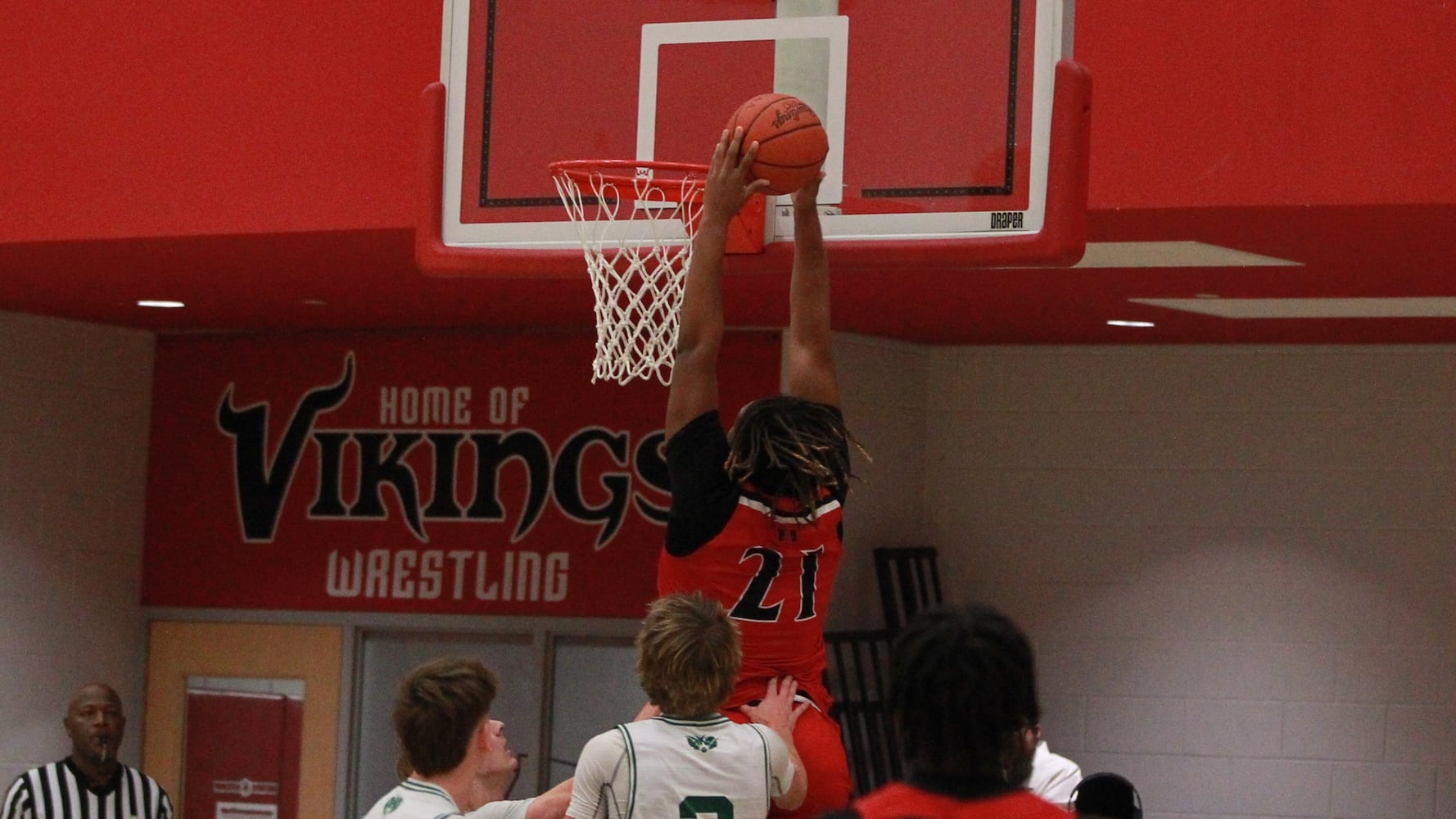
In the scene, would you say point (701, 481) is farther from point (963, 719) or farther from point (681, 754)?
point (963, 719)

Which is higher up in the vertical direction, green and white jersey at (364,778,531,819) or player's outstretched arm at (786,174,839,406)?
player's outstretched arm at (786,174,839,406)

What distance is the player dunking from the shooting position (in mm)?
3107

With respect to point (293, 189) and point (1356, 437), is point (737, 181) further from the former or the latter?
point (1356, 437)

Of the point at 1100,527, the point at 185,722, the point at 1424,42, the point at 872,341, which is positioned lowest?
the point at 185,722

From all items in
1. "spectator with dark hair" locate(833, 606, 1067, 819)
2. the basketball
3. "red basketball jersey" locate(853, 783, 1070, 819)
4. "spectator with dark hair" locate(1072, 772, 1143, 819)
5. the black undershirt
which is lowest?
"spectator with dark hair" locate(1072, 772, 1143, 819)

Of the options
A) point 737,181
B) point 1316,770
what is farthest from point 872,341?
point 737,181

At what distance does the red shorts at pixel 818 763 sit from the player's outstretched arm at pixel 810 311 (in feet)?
2.00

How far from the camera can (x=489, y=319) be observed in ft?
25.4

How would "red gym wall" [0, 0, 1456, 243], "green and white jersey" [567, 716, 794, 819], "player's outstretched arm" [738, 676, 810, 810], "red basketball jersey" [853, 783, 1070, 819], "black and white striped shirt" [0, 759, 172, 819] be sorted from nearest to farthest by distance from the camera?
"red basketball jersey" [853, 783, 1070, 819], "green and white jersey" [567, 716, 794, 819], "player's outstretched arm" [738, 676, 810, 810], "red gym wall" [0, 0, 1456, 243], "black and white striped shirt" [0, 759, 172, 819]

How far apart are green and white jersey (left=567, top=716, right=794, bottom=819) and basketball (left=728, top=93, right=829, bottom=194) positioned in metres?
1.01

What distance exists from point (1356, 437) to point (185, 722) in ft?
17.9

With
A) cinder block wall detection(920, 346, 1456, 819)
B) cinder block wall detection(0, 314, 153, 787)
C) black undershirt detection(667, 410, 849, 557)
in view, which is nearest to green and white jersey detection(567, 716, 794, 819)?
black undershirt detection(667, 410, 849, 557)

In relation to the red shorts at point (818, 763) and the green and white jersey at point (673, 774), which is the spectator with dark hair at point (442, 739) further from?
the red shorts at point (818, 763)

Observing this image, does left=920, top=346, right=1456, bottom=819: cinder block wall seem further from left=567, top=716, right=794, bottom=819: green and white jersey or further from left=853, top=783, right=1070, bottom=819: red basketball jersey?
left=853, top=783, right=1070, bottom=819: red basketball jersey
